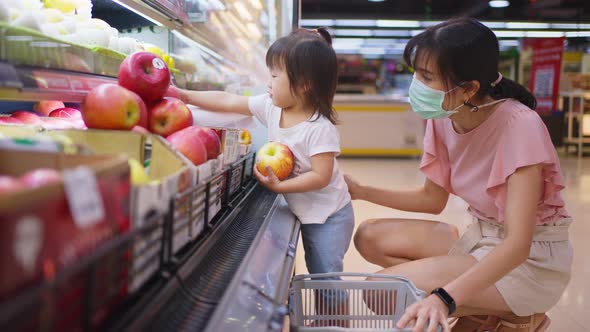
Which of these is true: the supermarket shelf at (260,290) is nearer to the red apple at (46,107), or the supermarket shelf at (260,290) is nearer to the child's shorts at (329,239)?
the child's shorts at (329,239)

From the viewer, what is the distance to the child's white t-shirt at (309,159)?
1766 mm

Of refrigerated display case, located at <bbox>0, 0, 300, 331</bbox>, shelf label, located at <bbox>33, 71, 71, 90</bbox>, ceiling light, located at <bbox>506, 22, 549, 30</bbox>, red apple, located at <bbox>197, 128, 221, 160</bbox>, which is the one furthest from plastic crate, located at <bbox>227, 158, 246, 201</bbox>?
ceiling light, located at <bbox>506, 22, 549, 30</bbox>

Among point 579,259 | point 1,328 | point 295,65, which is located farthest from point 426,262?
point 579,259

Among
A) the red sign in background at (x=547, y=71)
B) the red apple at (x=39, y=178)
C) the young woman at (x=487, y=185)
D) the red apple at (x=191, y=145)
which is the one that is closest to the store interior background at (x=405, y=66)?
the red sign in background at (x=547, y=71)

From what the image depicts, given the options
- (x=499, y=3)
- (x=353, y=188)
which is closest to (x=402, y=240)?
(x=353, y=188)

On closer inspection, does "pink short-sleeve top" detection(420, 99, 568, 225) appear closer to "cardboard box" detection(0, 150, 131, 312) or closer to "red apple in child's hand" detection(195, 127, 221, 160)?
"red apple in child's hand" detection(195, 127, 221, 160)

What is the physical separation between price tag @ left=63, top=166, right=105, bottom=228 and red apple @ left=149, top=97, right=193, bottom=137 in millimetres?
837

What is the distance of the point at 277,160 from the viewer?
1.72 m

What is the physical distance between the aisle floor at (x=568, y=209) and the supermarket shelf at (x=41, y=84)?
2.13 meters

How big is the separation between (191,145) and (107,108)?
202 millimetres

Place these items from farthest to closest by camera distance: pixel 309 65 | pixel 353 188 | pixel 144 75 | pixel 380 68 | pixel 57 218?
pixel 380 68 < pixel 353 188 < pixel 309 65 < pixel 144 75 < pixel 57 218

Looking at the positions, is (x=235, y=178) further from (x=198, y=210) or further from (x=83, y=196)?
(x=83, y=196)

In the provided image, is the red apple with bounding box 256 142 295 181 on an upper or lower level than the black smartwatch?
upper

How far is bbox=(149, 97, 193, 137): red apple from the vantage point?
138 centimetres
